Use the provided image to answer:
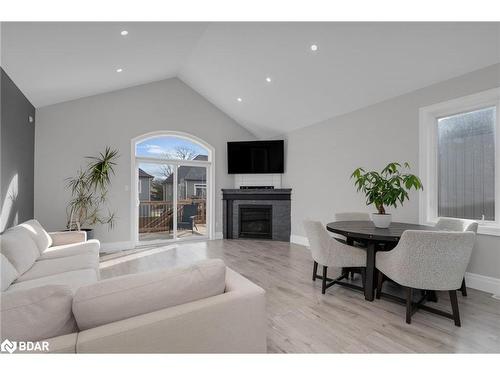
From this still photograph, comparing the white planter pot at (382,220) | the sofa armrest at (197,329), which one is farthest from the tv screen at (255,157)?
the sofa armrest at (197,329)

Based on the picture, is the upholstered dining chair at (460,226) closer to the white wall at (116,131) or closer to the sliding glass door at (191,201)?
the white wall at (116,131)

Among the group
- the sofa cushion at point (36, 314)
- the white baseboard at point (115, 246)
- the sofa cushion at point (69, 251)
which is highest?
the sofa cushion at point (36, 314)

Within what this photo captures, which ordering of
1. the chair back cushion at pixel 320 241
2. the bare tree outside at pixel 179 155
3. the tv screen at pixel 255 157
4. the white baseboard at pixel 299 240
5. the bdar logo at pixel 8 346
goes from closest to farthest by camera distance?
the bdar logo at pixel 8 346
the chair back cushion at pixel 320 241
the white baseboard at pixel 299 240
the bare tree outside at pixel 179 155
the tv screen at pixel 255 157

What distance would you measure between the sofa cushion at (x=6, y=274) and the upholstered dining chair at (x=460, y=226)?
13.7ft

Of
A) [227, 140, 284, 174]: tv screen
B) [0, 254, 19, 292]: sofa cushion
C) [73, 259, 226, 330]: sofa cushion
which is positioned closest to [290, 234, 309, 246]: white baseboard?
[227, 140, 284, 174]: tv screen

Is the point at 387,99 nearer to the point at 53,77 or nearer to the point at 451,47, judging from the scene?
the point at 451,47

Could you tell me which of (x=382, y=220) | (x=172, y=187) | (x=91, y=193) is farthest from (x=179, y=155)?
(x=382, y=220)

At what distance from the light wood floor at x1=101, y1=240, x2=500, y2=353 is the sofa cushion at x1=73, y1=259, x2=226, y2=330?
3.05 ft

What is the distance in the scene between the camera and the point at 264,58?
398cm

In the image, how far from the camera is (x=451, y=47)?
2857 millimetres

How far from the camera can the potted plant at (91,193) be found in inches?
176

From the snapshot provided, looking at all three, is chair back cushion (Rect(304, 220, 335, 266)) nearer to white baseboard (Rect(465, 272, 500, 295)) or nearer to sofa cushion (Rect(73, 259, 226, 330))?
sofa cushion (Rect(73, 259, 226, 330))

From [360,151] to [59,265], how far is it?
4.39 meters

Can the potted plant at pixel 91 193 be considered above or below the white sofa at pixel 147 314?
above
